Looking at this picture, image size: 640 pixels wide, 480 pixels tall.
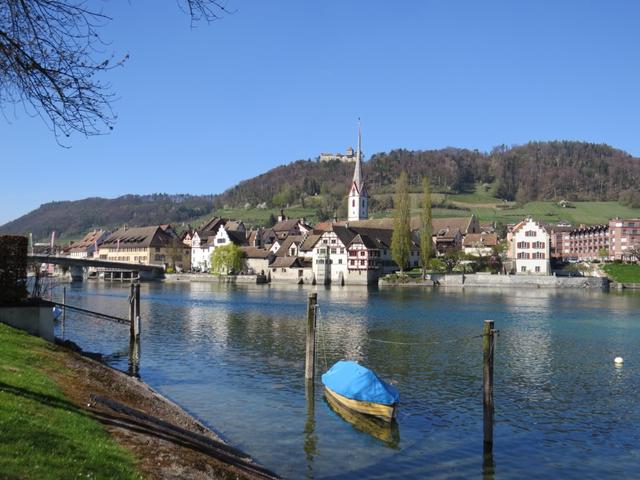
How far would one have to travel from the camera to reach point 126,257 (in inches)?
7298

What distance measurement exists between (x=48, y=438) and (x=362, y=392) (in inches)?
553

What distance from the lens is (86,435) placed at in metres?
13.3

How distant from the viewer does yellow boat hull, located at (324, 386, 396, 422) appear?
76.3ft

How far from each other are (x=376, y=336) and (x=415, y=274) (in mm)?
86352

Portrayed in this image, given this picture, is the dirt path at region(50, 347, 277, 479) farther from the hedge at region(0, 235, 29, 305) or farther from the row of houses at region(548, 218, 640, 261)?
the row of houses at region(548, 218, 640, 261)

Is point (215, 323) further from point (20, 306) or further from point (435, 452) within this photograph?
point (435, 452)

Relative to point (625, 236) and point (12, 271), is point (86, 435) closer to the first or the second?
point (12, 271)

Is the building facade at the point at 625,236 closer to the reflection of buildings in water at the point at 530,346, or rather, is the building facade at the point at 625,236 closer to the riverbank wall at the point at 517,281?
the riverbank wall at the point at 517,281

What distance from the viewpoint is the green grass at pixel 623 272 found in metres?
121

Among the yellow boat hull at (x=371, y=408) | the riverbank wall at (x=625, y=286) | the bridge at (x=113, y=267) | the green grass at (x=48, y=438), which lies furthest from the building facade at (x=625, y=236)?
the green grass at (x=48, y=438)

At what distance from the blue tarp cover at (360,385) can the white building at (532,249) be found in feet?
362

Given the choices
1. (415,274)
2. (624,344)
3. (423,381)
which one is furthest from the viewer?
(415,274)

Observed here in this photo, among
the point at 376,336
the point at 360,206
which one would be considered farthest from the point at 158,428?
the point at 360,206

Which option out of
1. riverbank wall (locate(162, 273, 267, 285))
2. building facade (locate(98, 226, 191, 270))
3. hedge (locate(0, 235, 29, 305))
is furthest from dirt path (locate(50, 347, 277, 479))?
building facade (locate(98, 226, 191, 270))
